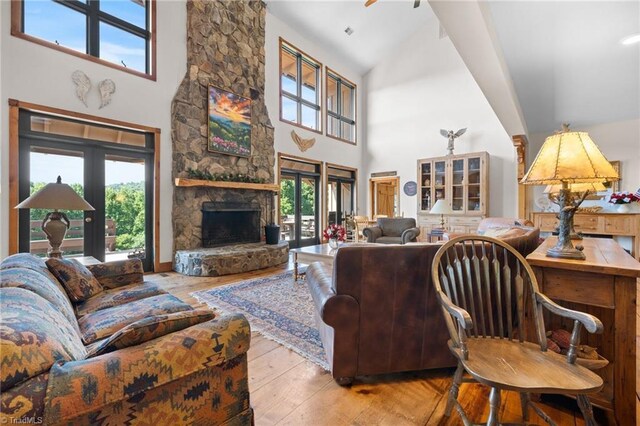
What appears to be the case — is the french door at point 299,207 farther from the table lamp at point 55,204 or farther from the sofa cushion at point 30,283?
the sofa cushion at point 30,283

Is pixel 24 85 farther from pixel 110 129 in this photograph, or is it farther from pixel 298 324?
pixel 298 324

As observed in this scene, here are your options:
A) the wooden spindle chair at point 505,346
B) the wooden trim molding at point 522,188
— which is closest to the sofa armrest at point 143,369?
the wooden spindle chair at point 505,346

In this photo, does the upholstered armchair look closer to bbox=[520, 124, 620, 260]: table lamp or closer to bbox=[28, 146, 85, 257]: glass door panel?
bbox=[520, 124, 620, 260]: table lamp

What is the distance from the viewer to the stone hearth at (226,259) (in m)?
4.25

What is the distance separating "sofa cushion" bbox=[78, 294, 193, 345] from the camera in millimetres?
1487

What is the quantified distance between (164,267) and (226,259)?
1.04m

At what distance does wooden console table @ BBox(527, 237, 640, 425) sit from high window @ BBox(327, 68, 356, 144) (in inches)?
259

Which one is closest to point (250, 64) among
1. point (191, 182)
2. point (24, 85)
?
point (191, 182)

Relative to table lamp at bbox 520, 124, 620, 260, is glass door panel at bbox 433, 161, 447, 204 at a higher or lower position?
higher

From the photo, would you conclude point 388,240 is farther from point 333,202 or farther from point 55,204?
point 55,204

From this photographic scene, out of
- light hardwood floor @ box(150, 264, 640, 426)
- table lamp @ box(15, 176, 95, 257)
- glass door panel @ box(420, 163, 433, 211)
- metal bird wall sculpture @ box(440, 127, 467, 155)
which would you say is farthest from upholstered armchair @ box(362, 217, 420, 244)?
table lamp @ box(15, 176, 95, 257)

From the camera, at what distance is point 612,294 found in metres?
1.33

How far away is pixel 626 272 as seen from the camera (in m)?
1.26

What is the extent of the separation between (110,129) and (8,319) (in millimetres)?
4170
